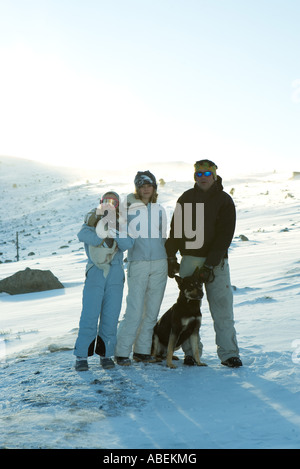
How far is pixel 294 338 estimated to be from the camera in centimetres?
527

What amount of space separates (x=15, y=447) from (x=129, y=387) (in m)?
1.36

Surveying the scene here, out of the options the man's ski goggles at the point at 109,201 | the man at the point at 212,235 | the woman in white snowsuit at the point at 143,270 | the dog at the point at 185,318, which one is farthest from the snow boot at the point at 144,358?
the man's ski goggles at the point at 109,201

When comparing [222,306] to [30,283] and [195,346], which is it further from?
[30,283]

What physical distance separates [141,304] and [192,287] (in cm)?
69

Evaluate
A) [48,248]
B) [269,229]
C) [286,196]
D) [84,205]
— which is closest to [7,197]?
[84,205]

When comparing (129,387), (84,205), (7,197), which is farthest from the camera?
(7,197)

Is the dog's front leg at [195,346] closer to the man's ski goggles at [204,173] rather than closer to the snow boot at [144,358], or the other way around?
the snow boot at [144,358]

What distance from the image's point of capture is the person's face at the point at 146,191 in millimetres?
4840

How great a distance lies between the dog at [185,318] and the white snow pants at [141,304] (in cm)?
23

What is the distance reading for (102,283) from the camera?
4762 millimetres

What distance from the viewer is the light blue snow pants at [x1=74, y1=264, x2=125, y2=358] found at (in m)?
4.72

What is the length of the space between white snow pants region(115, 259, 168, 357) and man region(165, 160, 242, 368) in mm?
337

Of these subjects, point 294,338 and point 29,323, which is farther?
point 29,323
